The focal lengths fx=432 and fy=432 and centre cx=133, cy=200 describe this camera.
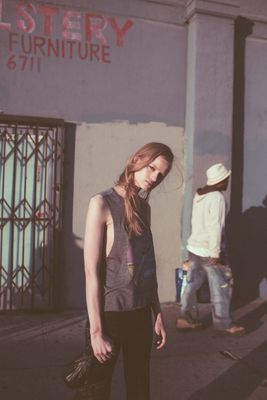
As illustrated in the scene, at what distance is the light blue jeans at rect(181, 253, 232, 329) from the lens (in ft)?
17.1

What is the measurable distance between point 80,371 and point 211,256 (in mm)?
3251

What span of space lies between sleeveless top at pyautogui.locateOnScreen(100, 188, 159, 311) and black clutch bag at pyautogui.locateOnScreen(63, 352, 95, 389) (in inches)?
10.1

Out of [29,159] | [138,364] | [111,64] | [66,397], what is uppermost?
[111,64]

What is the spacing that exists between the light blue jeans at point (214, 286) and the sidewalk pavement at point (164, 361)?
0.24 metres

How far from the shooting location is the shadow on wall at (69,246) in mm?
6191

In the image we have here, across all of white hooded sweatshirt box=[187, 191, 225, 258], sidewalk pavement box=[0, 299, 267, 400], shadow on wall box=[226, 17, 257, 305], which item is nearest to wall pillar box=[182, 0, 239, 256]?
shadow on wall box=[226, 17, 257, 305]

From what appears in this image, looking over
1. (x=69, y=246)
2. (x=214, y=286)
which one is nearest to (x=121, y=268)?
(x=214, y=286)

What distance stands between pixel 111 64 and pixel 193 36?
1.34 m

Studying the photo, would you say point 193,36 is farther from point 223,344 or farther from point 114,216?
point 114,216

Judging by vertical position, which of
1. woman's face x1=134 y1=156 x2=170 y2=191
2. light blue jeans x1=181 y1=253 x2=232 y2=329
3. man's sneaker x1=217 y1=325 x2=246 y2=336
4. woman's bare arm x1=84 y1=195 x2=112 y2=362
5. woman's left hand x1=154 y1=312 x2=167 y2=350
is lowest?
man's sneaker x1=217 y1=325 x2=246 y2=336

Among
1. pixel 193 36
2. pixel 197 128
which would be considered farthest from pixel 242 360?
pixel 193 36

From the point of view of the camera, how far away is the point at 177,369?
419cm

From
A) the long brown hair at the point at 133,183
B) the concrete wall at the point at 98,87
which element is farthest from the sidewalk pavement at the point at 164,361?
the long brown hair at the point at 133,183

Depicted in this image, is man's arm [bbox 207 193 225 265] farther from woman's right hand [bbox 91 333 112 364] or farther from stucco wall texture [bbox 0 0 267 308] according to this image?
woman's right hand [bbox 91 333 112 364]
